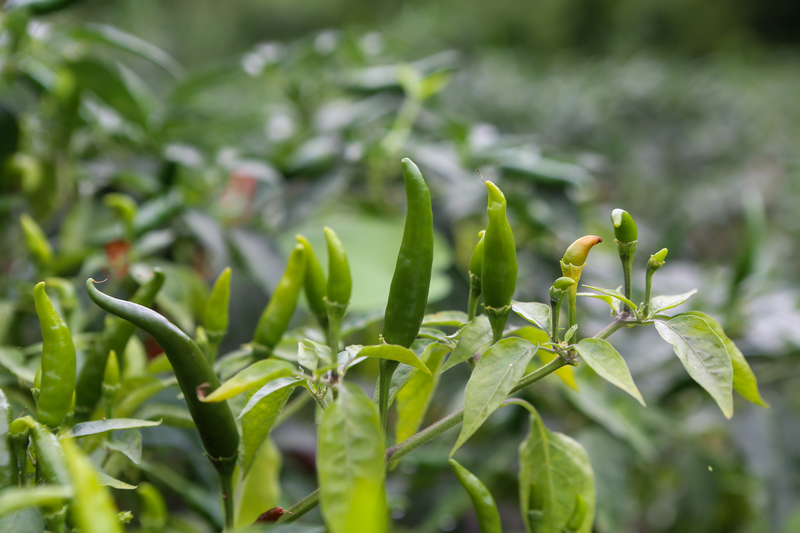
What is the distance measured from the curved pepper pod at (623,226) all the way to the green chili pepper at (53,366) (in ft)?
0.86

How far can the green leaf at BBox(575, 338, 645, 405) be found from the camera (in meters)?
0.24

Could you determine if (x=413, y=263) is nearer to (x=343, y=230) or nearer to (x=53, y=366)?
(x=53, y=366)

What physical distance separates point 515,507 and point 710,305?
0.39m

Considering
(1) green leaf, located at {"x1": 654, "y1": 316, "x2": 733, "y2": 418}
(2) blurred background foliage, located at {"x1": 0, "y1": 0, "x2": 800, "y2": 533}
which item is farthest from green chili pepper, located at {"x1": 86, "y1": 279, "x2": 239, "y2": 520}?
(1) green leaf, located at {"x1": 654, "y1": 316, "x2": 733, "y2": 418}

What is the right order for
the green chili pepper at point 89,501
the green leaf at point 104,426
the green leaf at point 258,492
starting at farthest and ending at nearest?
1. the green leaf at point 258,492
2. the green leaf at point 104,426
3. the green chili pepper at point 89,501

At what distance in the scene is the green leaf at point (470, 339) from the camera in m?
0.27

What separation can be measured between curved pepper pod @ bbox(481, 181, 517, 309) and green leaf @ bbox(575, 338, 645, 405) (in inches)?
1.7

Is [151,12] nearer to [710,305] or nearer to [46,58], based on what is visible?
[46,58]

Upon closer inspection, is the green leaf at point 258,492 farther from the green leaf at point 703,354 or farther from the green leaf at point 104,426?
the green leaf at point 703,354

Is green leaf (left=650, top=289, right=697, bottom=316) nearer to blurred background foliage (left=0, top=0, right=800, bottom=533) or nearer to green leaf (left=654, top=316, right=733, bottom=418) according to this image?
green leaf (left=654, top=316, right=733, bottom=418)

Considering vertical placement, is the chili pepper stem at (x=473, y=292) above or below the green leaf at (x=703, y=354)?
above

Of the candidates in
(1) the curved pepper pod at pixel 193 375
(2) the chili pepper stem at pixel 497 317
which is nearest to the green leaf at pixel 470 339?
(2) the chili pepper stem at pixel 497 317

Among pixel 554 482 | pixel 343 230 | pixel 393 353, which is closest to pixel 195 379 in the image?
pixel 393 353

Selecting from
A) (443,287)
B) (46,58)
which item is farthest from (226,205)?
(443,287)
